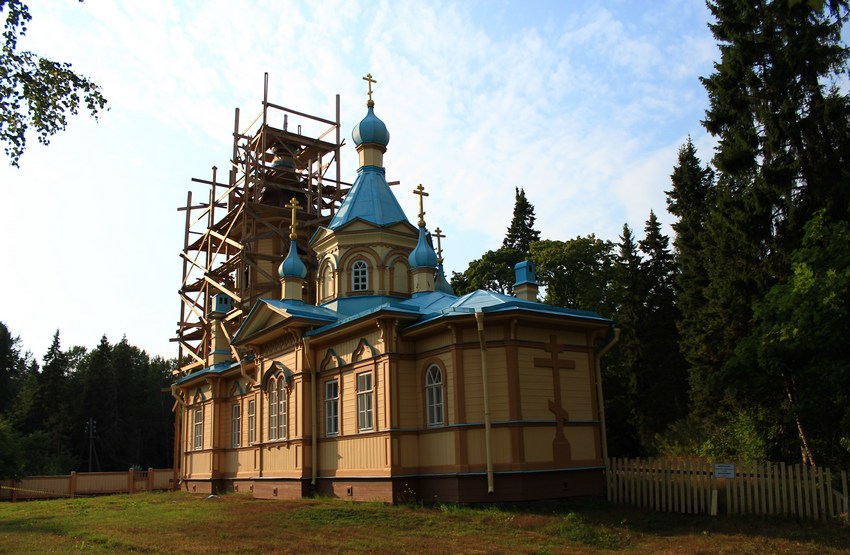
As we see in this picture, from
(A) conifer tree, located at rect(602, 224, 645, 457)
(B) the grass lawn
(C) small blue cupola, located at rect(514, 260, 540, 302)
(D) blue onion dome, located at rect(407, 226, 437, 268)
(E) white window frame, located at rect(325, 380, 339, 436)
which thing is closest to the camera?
(B) the grass lawn

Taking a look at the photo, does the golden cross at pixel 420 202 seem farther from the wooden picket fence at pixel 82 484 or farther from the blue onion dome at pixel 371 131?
the wooden picket fence at pixel 82 484

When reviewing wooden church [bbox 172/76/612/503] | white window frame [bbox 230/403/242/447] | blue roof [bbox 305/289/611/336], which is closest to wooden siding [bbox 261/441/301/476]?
wooden church [bbox 172/76/612/503]

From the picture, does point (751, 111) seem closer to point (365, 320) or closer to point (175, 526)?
point (365, 320)

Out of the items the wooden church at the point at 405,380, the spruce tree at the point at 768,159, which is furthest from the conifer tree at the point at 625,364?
the wooden church at the point at 405,380

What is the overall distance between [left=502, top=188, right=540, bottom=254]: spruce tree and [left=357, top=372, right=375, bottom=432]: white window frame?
32047mm

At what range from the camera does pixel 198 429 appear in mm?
28172

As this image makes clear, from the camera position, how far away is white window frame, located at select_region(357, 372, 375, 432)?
17391 millimetres

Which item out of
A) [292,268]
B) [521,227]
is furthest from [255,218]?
[521,227]

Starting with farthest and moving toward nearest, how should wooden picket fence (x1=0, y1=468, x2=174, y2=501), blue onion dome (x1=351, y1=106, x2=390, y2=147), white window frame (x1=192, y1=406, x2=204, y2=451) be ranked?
wooden picket fence (x1=0, y1=468, x2=174, y2=501) < white window frame (x1=192, y1=406, x2=204, y2=451) < blue onion dome (x1=351, y1=106, x2=390, y2=147)

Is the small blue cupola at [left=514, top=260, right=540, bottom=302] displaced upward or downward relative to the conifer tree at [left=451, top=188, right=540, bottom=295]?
downward

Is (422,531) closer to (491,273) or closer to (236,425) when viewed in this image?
(236,425)

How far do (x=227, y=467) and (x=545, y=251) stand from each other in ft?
58.9

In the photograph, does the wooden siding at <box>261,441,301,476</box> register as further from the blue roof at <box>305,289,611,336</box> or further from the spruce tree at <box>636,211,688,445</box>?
the spruce tree at <box>636,211,688,445</box>

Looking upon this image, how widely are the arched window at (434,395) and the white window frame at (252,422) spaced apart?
7620mm
